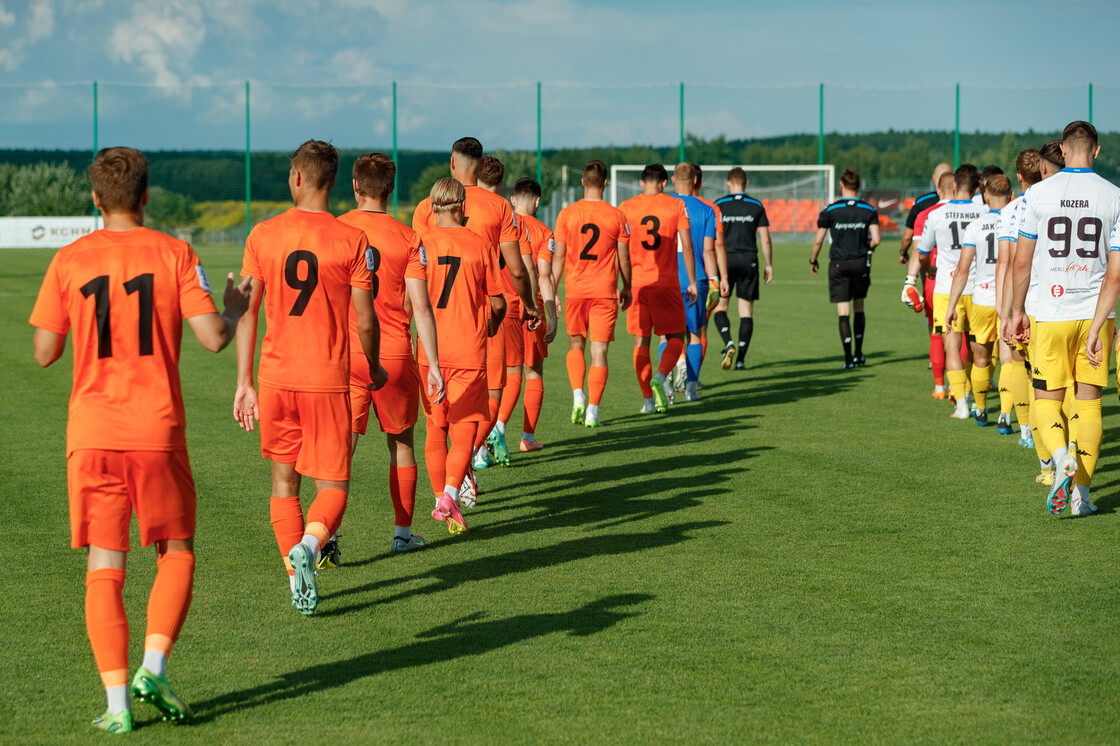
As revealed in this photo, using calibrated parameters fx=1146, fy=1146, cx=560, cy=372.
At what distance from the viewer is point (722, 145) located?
42688mm

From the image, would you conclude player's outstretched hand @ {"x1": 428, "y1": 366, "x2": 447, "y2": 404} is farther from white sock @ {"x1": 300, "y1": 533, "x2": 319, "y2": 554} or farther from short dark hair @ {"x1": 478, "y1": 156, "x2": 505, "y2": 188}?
short dark hair @ {"x1": 478, "y1": 156, "x2": 505, "y2": 188}

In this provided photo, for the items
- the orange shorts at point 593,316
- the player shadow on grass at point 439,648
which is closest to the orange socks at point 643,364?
the orange shorts at point 593,316

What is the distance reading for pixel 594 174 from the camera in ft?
32.6

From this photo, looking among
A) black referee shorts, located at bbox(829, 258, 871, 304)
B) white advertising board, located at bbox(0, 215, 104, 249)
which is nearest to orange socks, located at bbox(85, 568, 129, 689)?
black referee shorts, located at bbox(829, 258, 871, 304)

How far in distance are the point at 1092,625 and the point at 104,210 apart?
14.0ft

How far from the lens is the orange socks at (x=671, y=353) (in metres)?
10.8

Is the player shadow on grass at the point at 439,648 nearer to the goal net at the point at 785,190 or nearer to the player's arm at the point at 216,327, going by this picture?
the player's arm at the point at 216,327

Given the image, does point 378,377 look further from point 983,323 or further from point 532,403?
point 983,323

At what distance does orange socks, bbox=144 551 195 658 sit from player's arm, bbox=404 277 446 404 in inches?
84.8

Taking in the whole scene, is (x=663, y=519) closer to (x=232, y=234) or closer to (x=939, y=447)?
(x=939, y=447)

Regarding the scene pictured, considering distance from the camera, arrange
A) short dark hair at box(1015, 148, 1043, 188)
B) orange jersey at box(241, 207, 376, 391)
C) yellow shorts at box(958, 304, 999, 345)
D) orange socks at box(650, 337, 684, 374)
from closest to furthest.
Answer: orange jersey at box(241, 207, 376, 391) → short dark hair at box(1015, 148, 1043, 188) → yellow shorts at box(958, 304, 999, 345) → orange socks at box(650, 337, 684, 374)

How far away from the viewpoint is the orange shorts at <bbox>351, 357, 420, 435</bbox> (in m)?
→ 5.96

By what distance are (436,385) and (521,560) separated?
1.04 m

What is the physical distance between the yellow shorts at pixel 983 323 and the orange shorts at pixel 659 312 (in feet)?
8.43
